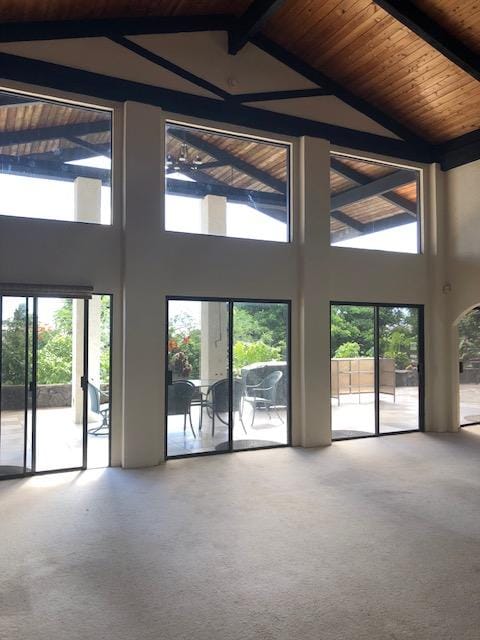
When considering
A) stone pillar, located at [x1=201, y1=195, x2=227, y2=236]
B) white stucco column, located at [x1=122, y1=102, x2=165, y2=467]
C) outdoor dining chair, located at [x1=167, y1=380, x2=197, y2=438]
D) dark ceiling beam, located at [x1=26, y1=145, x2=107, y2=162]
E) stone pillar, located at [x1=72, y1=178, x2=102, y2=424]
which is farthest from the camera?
stone pillar, located at [x1=201, y1=195, x2=227, y2=236]

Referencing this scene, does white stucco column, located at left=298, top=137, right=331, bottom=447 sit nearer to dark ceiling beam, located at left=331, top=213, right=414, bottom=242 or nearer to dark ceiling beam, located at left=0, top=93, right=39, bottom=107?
dark ceiling beam, located at left=331, top=213, right=414, bottom=242

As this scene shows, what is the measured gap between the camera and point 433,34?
18.2 feet

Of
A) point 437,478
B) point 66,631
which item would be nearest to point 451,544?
point 437,478

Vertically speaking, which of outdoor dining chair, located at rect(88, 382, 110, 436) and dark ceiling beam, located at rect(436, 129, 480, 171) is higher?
dark ceiling beam, located at rect(436, 129, 480, 171)

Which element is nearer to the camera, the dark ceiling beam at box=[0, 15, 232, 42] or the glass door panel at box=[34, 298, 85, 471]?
the dark ceiling beam at box=[0, 15, 232, 42]

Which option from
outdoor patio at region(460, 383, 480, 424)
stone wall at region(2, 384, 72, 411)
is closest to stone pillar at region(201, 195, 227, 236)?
stone wall at region(2, 384, 72, 411)

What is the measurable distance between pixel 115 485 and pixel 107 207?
3.22m

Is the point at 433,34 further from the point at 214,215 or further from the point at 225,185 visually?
the point at 214,215

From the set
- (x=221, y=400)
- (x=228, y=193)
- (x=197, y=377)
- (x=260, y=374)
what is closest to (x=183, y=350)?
(x=197, y=377)

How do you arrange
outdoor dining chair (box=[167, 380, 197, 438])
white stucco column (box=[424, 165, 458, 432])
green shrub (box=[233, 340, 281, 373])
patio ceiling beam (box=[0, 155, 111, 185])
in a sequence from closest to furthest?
patio ceiling beam (box=[0, 155, 111, 185]) < outdoor dining chair (box=[167, 380, 197, 438]) < green shrub (box=[233, 340, 281, 373]) < white stucco column (box=[424, 165, 458, 432])

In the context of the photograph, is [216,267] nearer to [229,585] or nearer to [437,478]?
[437,478]

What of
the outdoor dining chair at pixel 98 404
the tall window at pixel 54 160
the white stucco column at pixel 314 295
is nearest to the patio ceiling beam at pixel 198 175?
the tall window at pixel 54 160

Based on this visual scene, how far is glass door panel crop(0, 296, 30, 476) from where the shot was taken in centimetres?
511

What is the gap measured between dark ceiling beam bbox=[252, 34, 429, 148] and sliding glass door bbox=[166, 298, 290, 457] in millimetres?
3244
